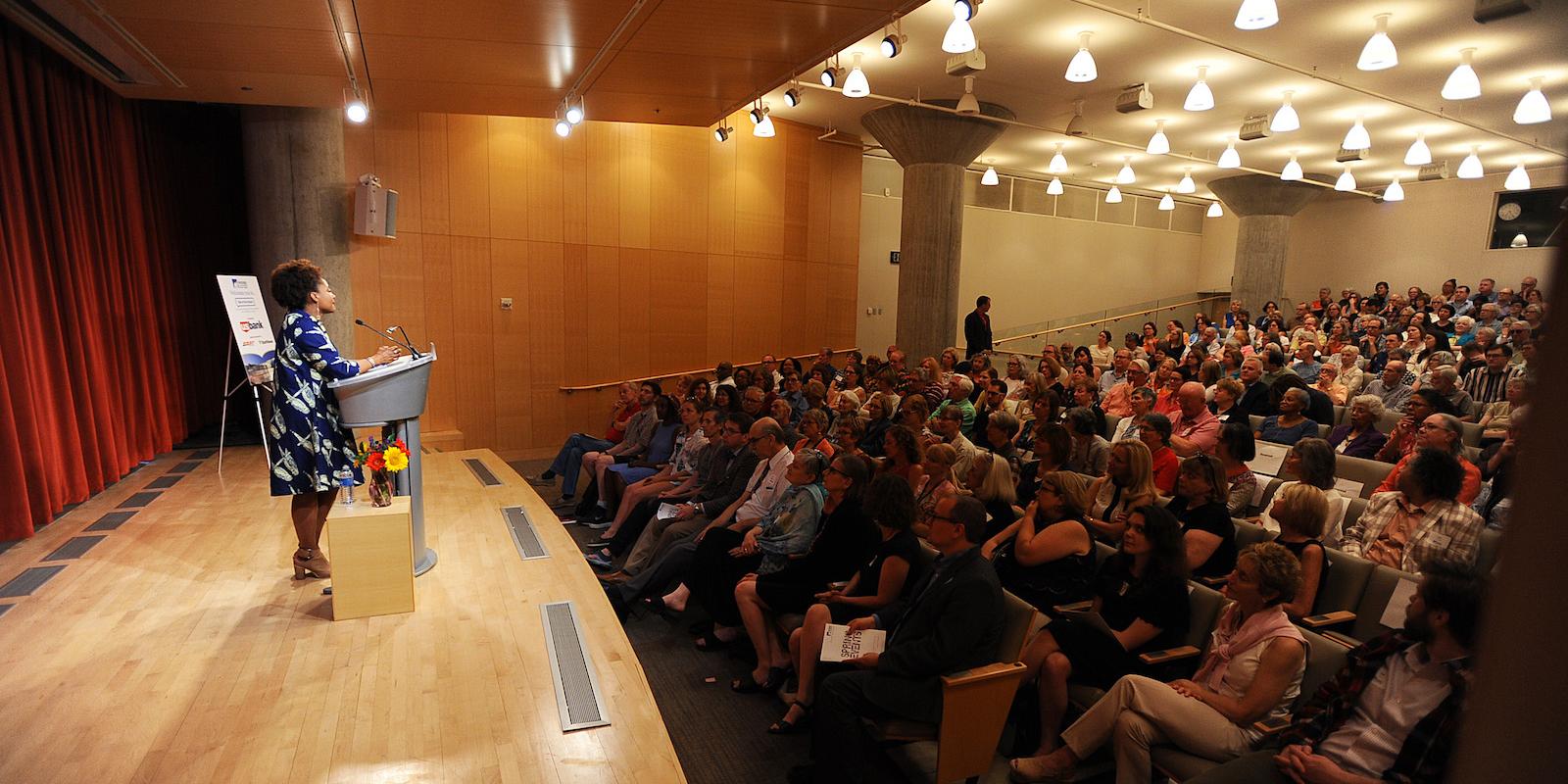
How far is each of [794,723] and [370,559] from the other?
185cm

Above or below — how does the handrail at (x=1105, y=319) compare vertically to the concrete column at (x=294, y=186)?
below

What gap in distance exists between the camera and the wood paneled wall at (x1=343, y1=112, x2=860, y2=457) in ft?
24.4

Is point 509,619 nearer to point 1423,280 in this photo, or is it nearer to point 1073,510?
point 1073,510

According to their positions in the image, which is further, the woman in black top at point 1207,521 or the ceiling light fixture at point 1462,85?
the ceiling light fixture at point 1462,85

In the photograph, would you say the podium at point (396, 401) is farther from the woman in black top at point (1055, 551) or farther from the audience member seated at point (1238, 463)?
the audience member seated at point (1238, 463)

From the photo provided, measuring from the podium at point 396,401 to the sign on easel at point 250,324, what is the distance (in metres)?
2.55

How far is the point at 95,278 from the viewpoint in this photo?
532 centimetres

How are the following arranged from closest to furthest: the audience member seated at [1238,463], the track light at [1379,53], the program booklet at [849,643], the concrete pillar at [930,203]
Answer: the program booklet at [849,643] → the audience member seated at [1238,463] → the track light at [1379,53] → the concrete pillar at [930,203]

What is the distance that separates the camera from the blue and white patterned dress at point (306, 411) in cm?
331

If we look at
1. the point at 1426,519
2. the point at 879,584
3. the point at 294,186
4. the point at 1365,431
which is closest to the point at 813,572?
the point at 879,584

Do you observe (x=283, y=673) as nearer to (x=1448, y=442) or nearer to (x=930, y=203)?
(x=1448, y=442)

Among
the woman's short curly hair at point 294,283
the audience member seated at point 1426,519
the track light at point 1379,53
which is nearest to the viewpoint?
the audience member seated at point 1426,519

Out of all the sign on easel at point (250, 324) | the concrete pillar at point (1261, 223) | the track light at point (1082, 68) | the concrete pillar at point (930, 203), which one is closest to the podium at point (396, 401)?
the sign on easel at point (250, 324)

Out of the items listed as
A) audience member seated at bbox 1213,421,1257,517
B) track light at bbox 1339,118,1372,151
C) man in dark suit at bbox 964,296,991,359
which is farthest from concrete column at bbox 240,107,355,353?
track light at bbox 1339,118,1372,151
